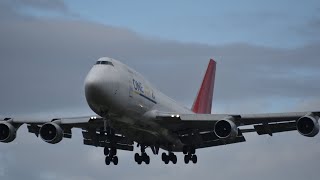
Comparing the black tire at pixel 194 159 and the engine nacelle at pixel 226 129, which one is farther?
the black tire at pixel 194 159

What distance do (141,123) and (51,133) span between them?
717 cm

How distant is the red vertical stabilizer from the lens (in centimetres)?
7869

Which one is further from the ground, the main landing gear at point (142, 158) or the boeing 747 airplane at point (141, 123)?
the boeing 747 airplane at point (141, 123)

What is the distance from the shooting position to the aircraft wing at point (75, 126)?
64.9 meters

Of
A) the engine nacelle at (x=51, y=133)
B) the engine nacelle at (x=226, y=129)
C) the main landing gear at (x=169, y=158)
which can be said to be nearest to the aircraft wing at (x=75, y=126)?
the engine nacelle at (x=51, y=133)

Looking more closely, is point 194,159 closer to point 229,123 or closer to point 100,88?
point 229,123

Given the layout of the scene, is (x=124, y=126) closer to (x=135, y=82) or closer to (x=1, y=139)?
(x=135, y=82)

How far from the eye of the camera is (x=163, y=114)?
208ft

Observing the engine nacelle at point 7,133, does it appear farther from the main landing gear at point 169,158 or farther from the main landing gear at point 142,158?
the main landing gear at point 169,158

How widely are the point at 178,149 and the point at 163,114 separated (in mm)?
6058

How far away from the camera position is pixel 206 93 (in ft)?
267

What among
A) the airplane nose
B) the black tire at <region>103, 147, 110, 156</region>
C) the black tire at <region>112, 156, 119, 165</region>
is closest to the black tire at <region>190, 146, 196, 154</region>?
the black tire at <region>112, 156, 119, 165</region>

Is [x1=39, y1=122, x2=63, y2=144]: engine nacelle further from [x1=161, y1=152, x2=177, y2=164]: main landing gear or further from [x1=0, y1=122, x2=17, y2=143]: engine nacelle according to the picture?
[x1=161, y1=152, x2=177, y2=164]: main landing gear

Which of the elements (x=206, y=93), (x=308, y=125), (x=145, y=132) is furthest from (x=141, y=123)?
(x=206, y=93)
